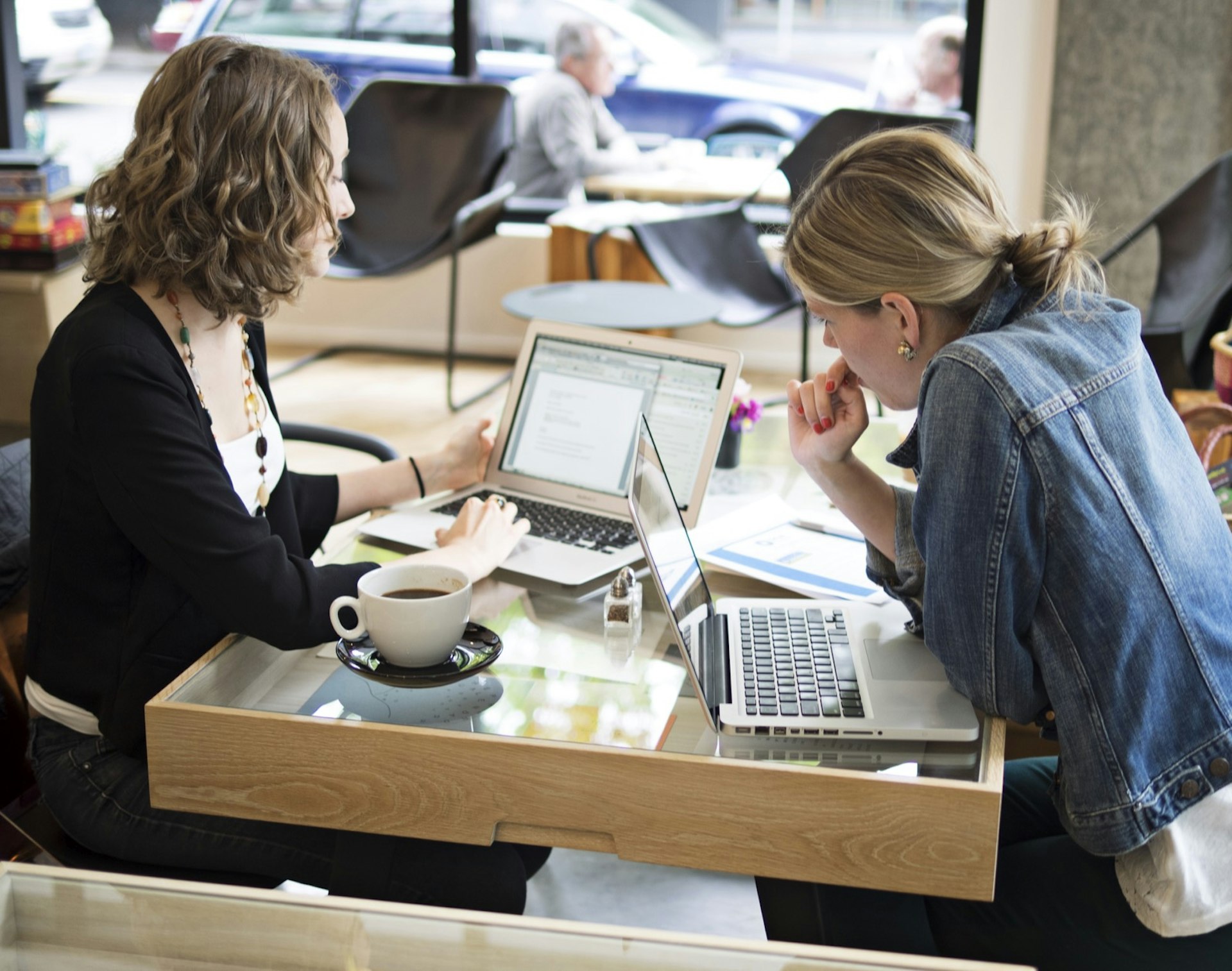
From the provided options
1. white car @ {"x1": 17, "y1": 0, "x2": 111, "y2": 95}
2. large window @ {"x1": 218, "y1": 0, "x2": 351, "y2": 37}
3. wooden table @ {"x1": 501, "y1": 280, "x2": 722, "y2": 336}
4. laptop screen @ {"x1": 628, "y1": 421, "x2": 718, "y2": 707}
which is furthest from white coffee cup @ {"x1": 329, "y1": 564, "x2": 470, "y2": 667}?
white car @ {"x1": 17, "y1": 0, "x2": 111, "y2": 95}

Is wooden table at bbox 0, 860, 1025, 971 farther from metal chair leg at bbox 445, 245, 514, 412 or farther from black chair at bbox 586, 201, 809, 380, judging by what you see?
metal chair leg at bbox 445, 245, 514, 412

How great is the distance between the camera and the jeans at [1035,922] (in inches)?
46.7

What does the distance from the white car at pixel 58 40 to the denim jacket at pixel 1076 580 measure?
17.1ft

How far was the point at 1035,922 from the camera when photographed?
125 centimetres

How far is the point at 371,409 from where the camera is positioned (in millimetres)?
4504

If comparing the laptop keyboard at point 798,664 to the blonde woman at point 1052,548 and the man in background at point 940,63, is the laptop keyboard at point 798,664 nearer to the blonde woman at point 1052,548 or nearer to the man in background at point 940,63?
the blonde woman at point 1052,548

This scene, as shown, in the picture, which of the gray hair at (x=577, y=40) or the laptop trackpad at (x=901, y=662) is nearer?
the laptop trackpad at (x=901, y=662)

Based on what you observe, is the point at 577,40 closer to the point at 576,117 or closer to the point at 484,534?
the point at 576,117

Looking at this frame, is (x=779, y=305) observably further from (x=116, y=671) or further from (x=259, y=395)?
(x=116, y=671)

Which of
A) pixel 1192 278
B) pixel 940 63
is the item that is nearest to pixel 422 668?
pixel 1192 278

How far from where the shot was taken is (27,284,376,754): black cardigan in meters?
1.27

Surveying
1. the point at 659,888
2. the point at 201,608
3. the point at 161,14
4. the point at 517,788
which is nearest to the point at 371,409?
the point at 161,14

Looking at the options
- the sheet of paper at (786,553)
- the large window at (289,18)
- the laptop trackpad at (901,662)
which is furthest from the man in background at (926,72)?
the laptop trackpad at (901,662)

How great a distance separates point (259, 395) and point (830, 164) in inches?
29.0
